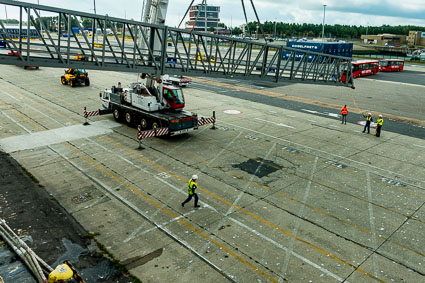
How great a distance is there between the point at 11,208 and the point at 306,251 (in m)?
10.8

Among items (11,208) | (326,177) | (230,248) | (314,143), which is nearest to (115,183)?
(11,208)

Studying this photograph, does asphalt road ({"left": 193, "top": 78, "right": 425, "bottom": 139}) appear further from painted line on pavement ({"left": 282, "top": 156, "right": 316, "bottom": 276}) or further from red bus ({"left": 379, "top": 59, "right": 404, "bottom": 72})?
red bus ({"left": 379, "top": 59, "right": 404, "bottom": 72})

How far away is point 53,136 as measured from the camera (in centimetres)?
2092

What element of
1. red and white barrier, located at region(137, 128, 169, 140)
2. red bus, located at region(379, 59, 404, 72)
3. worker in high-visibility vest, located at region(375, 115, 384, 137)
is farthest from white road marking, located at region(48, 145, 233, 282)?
red bus, located at region(379, 59, 404, 72)

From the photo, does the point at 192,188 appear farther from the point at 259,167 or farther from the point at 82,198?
the point at 259,167

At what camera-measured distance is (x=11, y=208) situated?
12445 mm

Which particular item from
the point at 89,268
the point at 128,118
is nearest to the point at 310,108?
the point at 128,118

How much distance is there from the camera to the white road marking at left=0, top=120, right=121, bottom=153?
1917 cm

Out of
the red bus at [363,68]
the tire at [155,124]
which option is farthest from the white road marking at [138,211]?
the red bus at [363,68]

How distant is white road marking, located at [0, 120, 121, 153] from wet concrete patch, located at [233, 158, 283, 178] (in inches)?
398

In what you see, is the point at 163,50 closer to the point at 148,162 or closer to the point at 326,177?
the point at 148,162

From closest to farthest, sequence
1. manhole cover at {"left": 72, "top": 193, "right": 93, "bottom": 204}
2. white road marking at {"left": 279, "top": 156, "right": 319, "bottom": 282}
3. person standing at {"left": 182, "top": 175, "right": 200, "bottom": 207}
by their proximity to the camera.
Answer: white road marking at {"left": 279, "top": 156, "right": 319, "bottom": 282}, person standing at {"left": 182, "top": 175, "right": 200, "bottom": 207}, manhole cover at {"left": 72, "top": 193, "right": 93, "bottom": 204}

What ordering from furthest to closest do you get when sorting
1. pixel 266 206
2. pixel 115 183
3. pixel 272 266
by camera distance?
pixel 115 183, pixel 266 206, pixel 272 266

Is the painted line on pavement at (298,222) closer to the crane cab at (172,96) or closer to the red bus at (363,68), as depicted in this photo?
the crane cab at (172,96)
